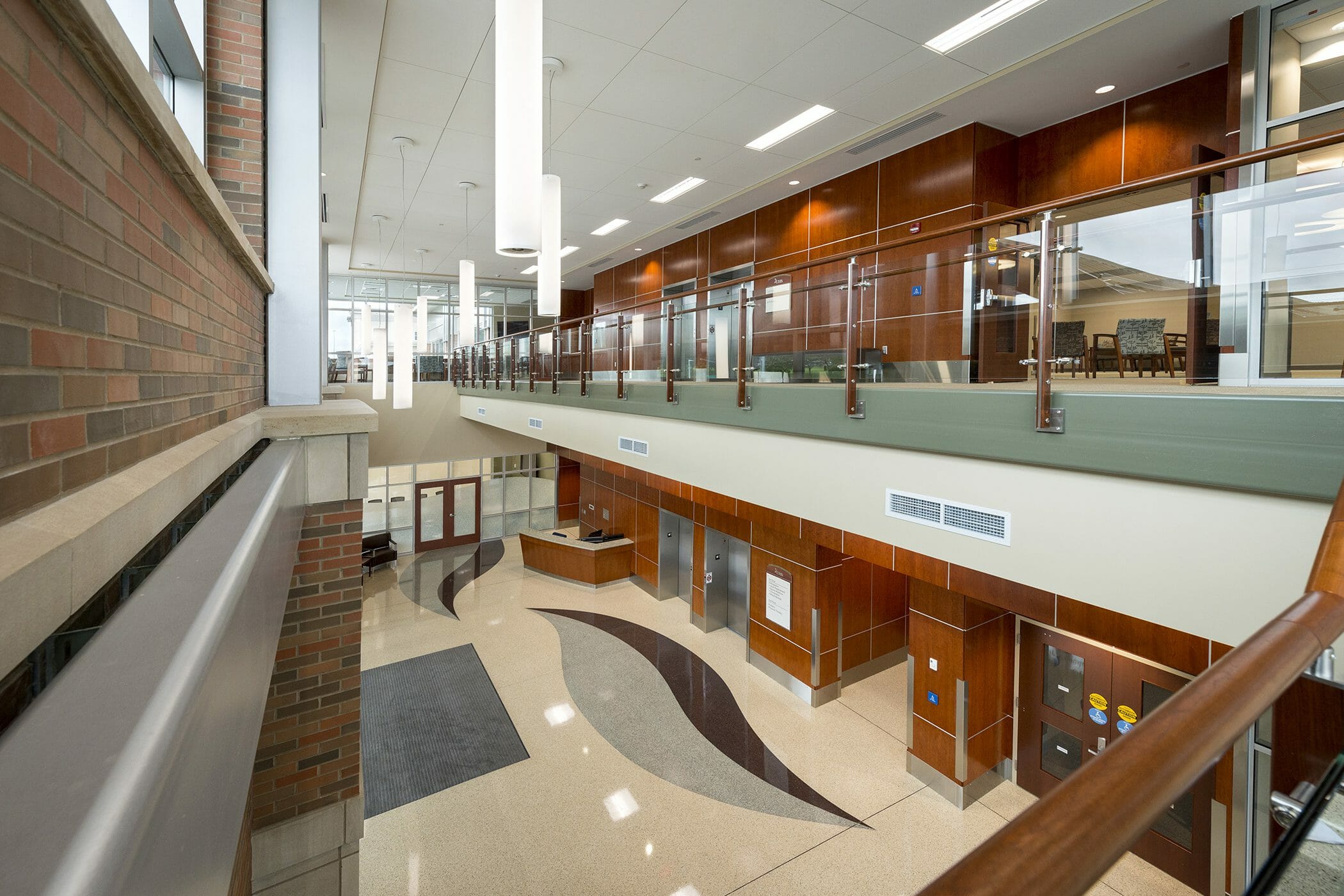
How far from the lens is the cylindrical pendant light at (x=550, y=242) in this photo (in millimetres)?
5891

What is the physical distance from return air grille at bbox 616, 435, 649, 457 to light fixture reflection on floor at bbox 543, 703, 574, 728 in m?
3.88

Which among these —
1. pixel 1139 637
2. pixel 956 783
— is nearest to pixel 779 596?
pixel 956 783

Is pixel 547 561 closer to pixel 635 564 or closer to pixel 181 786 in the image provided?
pixel 635 564

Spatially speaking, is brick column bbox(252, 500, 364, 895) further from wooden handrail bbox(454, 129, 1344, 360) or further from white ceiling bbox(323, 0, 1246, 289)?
white ceiling bbox(323, 0, 1246, 289)

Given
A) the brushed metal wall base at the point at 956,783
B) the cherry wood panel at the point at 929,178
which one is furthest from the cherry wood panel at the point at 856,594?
the cherry wood panel at the point at 929,178

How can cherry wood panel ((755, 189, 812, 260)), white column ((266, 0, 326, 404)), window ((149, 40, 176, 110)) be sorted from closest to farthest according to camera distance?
window ((149, 40, 176, 110)), white column ((266, 0, 326, 404)), cherry wood panel ((755, 189, 812, 260))

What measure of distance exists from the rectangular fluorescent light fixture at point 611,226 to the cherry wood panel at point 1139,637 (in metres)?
10.3

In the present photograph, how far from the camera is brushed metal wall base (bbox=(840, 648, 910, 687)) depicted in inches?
361

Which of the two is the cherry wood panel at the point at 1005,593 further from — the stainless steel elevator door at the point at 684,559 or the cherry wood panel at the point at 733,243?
the cherry wood panel at the point at 733,243

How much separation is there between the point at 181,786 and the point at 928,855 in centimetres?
723

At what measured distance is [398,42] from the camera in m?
6.20

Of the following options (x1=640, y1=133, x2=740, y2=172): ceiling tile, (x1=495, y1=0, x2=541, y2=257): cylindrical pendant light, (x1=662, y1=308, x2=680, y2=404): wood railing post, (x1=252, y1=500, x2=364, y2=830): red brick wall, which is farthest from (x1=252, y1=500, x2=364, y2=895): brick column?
(x1=640, y1=133, x2=740, y2=172): ceiling tile

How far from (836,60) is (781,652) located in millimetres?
7560

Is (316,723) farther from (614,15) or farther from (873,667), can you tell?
(873,667)
